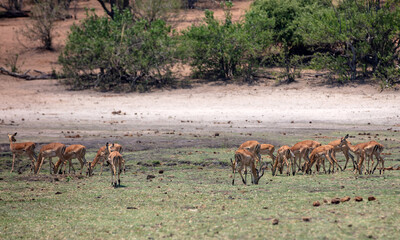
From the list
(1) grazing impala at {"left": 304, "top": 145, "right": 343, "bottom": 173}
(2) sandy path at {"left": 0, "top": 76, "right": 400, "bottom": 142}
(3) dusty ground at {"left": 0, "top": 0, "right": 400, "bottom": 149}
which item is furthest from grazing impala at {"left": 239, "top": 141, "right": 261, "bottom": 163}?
(2) sandy path at {"left": 0, "top": 76, "right": 400, "bottom": 142}

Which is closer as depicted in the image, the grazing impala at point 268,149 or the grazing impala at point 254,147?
the grazing impala at point 254,147

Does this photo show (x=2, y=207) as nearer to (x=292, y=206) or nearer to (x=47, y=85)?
(x=292, y=206)

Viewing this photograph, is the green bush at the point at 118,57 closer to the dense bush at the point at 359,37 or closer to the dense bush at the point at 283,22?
the dense bush at the point at 283,22

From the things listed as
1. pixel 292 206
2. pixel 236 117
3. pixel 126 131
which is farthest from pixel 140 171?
pixel 236 117

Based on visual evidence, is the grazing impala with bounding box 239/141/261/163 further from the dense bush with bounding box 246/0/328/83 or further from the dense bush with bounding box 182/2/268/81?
the dense bush with bounding box 246/0/328/83

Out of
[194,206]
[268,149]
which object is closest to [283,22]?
[268,149]

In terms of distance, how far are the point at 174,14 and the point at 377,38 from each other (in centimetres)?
1786

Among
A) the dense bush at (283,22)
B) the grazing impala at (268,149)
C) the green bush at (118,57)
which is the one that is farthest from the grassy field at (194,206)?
the dense bush at (283,22)

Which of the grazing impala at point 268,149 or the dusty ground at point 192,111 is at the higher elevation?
the dusty ground at point 192,111

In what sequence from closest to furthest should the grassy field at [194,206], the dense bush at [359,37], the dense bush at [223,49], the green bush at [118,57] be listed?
the grassy field at [194,206] < the dense bush at [359,37] < the dense bush at [223,49] < the green bush at [118,57]

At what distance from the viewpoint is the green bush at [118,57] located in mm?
32406

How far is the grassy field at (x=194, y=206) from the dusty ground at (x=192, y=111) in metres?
6.22

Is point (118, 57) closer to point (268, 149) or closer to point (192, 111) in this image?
point (192, 111)

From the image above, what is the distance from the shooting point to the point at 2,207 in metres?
8.96
